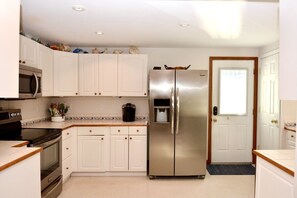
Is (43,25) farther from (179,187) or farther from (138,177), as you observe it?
(179,187)

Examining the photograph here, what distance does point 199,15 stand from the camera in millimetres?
2541

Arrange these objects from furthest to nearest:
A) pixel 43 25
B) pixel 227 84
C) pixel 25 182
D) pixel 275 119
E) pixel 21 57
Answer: pixel 227 84 → pixel 275 119 → pixel 43 25 → pixel 21 57 → pixel 25 182

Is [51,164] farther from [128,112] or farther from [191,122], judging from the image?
[191,122]

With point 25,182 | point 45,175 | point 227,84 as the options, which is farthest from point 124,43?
point 25,182

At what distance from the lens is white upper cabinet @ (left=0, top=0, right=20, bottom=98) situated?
1.41 metres

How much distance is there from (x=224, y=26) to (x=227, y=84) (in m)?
1.63

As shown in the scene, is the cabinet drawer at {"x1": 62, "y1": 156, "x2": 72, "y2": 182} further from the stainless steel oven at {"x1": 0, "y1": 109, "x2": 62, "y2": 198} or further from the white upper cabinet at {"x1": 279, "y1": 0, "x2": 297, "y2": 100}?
the white upper cabinet at {"x1": 279, "y1": 0, "x2": 297, "y2": 100}

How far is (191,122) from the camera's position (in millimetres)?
A: 3602

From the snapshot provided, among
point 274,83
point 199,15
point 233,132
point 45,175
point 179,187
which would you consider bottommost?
point 179,187

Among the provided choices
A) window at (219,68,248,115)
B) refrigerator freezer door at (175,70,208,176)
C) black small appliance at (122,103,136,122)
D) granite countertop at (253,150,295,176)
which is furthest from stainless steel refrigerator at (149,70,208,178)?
granite countertop at (253,150,295,176)

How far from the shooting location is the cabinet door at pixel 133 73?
395 centimetres

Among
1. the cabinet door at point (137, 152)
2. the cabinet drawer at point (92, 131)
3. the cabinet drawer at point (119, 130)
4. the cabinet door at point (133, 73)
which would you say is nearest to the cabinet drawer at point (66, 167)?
the cabinet drawer at point (92, 131)

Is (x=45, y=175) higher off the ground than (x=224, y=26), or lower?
lower

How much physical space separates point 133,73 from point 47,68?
1.39 meters
